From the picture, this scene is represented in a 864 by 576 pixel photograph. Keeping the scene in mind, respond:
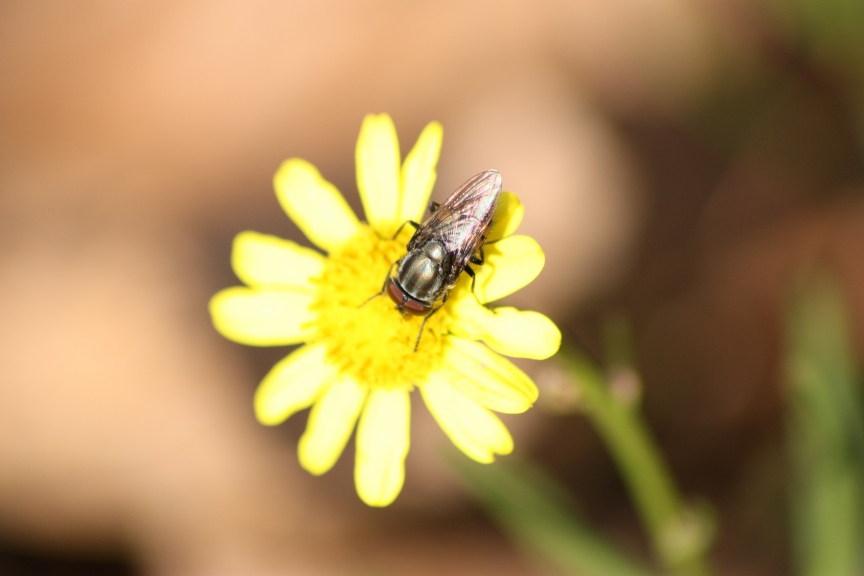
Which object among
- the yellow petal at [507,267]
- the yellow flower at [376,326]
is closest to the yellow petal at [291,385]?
the yellow flower at [376,326]

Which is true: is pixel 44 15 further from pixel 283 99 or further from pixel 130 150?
pixel 283 99

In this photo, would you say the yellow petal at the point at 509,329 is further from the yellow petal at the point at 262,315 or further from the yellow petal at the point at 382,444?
the yellow petal at the point at 262,315

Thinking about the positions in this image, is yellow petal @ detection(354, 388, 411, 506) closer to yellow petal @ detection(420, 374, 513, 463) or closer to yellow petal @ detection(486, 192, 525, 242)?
yellow petal @ detection(420, 374, 513, 463)

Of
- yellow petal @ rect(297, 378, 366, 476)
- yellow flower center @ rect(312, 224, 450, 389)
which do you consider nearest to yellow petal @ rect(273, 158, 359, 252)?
yellow flower center @ rect(312, 224, 450, 389)

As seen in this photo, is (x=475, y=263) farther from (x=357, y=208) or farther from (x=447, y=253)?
(x=357, y=208)

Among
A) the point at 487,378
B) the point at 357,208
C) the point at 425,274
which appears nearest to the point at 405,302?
the point at 425,274

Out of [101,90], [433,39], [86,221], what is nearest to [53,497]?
[86,221]
